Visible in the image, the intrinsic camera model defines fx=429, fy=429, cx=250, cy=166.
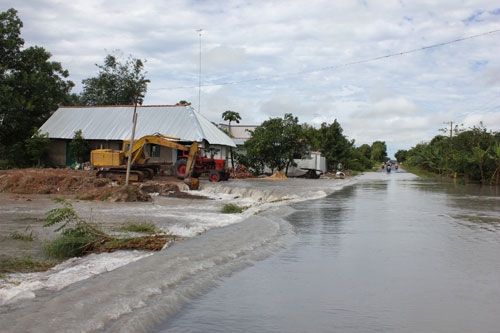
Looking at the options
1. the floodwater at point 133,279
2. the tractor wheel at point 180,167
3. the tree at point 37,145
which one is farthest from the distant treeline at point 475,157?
the tree at point 37,145

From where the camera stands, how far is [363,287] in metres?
6.07

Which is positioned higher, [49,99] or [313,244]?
[49,99]

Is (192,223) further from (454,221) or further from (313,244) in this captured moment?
(454,221)

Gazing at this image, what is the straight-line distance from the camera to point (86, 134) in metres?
34.5

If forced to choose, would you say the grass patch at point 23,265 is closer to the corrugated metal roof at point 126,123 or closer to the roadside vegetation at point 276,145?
the corrugated metal roof at point 126,123

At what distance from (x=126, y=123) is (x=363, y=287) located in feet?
104

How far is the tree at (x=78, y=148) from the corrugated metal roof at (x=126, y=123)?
0.57 m

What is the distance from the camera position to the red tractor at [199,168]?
26823 mm

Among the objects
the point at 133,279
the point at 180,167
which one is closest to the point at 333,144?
the point at 180,167

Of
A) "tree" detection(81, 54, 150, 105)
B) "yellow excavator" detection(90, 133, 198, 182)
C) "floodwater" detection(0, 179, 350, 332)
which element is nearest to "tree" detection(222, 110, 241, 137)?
"tree" detection(81, 54, 150, 105)

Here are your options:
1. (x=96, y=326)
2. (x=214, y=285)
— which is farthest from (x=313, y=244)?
(x=96, y=326)

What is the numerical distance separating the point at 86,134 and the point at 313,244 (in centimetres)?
2965

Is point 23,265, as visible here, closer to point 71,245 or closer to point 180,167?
point 71,245

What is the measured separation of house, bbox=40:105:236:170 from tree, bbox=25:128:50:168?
0.69m
